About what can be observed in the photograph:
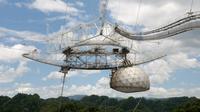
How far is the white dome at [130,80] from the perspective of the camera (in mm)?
71750

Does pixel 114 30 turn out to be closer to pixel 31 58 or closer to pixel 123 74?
pixel 123 74

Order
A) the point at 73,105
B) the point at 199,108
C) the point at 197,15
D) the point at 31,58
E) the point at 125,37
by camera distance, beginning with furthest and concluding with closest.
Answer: the point at 73,105 < the point at 199,108 < the point at 31,58 < the point at 125,37 < the point at 197,15

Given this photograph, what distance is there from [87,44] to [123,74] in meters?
7.03

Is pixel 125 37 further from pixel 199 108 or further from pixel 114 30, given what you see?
pixel 199 108

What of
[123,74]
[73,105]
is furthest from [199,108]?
[123,74]

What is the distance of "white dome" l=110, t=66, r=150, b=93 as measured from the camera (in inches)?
2825

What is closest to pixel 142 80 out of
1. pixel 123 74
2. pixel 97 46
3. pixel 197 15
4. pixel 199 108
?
pixel 123 74

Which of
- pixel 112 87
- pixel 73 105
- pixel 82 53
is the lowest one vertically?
pixel 73 105

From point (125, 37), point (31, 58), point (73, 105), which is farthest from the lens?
point (73, 105)

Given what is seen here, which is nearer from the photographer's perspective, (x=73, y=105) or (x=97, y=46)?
(x=97, y=46)

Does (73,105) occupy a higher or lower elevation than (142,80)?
lower

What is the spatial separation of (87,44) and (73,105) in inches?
3410

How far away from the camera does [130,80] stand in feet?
235

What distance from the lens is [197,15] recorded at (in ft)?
121
